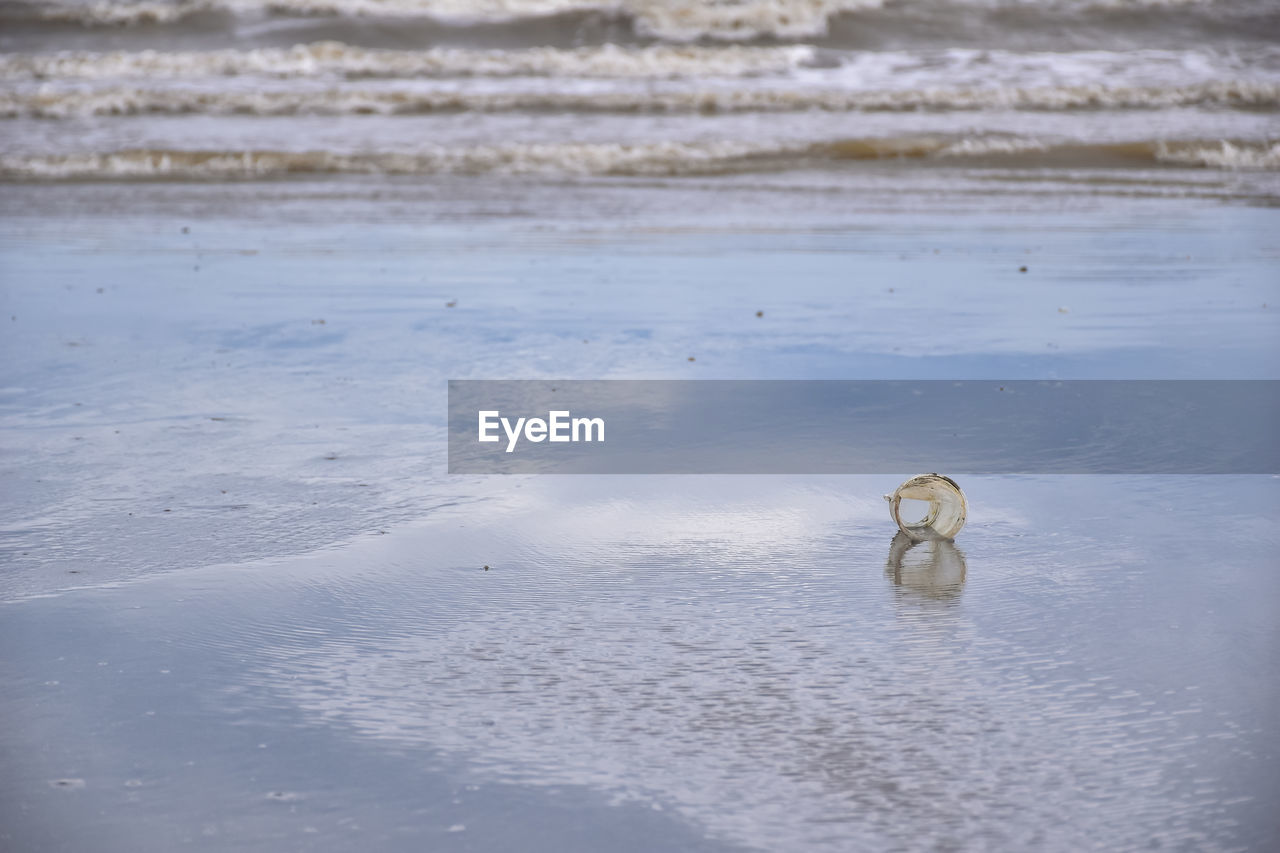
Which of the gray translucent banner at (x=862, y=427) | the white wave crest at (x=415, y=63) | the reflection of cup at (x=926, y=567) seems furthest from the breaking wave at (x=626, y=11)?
the reflection of cup at (x=926, y=567)

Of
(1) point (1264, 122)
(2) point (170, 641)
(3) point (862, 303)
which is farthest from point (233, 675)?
(1) point (1264, 122)

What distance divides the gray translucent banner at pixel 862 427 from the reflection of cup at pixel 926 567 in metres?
0.48

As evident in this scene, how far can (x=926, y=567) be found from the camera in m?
2.41

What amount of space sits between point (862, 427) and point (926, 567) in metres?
0.97

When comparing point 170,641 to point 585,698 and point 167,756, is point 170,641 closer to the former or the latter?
point 167,756

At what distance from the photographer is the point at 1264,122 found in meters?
12.9

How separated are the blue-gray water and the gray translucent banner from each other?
124mm

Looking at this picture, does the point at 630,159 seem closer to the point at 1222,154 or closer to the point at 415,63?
the point at 1222,154

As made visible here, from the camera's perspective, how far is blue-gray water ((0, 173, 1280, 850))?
5.13 ft

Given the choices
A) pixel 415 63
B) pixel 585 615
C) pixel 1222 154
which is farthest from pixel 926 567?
pixel 415 63

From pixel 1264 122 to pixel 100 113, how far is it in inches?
489

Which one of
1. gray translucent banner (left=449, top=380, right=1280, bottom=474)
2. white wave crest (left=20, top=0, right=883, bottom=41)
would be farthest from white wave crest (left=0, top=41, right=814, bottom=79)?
gray translucent banner (left=449, top=380, right=1280, bottom=474)

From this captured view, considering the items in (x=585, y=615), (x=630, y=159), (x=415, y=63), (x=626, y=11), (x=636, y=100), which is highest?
(x=626, y=11)

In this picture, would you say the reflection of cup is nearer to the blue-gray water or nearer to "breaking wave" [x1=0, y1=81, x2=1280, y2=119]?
the blue-gray water
